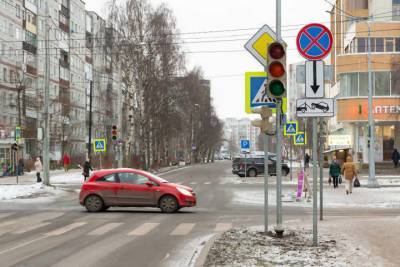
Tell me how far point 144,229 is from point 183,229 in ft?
3.17

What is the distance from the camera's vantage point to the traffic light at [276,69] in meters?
11.0

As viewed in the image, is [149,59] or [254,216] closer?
[254,216]

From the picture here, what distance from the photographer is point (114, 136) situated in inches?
1438

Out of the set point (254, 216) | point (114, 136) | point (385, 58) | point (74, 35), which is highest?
point (74, 35)

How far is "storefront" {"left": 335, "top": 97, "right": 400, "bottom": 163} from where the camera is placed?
54.2 meters

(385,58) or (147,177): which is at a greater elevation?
(385,58)

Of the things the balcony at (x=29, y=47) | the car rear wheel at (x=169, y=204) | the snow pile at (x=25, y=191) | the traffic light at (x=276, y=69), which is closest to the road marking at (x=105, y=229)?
the car rear wheel at (x=169, y=204)

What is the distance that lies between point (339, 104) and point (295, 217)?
1559 inches

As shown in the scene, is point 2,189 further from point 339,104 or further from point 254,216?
point 339,104

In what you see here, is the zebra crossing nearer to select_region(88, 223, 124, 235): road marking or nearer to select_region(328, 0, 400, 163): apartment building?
select_region(88, 223, 124, 235): road marking

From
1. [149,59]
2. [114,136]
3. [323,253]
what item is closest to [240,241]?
[323,253]

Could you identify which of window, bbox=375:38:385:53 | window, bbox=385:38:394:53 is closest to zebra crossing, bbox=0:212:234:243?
window, bbox=375:38:385:53

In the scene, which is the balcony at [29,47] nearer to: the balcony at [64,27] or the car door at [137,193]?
the balcony at [64,27]

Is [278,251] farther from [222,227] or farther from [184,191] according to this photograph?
[184,191]
